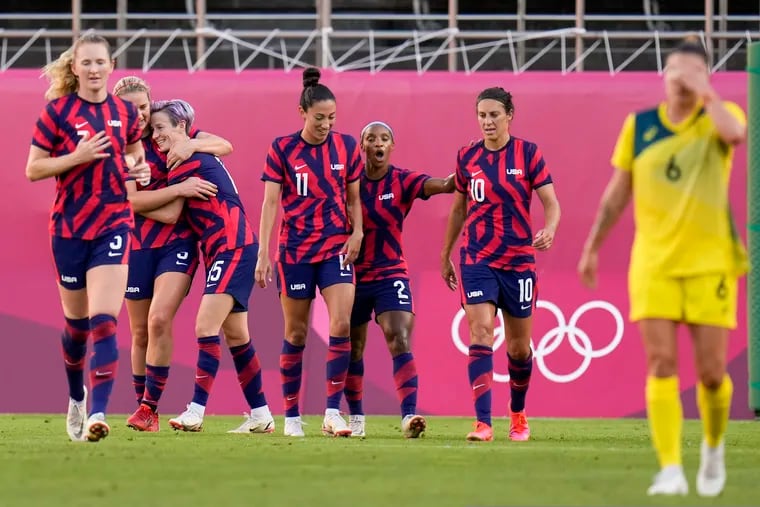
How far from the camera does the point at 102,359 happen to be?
807cm

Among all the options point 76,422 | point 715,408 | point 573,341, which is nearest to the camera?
point 715,408

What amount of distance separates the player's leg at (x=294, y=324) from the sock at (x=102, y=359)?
67.0 inches

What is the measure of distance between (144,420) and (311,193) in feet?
6.02

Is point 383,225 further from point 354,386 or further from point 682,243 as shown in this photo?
point 682,243

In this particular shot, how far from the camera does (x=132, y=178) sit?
8.57 metres

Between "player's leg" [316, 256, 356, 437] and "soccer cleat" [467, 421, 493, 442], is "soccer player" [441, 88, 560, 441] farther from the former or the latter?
"player's leg" [316, 256, 356, 437]

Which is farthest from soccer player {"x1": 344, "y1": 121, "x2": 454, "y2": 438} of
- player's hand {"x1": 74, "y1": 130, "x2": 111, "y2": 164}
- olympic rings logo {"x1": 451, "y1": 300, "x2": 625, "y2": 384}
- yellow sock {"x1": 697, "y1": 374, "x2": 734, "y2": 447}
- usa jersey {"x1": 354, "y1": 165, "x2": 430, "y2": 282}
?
yellow sock {"x1": 697, "y1": 374, "x2": 734, "y2": 447}

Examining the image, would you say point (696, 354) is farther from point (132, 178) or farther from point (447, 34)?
point (447, 34)

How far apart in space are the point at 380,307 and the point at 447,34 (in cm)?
592

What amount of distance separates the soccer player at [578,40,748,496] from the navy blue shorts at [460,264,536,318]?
3295 millimetres

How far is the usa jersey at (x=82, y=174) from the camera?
811cm

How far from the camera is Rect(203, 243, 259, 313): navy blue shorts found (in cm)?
962

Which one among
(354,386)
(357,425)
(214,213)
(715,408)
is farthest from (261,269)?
(715,408)

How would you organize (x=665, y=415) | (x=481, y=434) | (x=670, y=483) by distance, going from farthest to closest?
1. (x=481, y=434)
2. (x=665, y=415)
3. (x=670, y=483)
